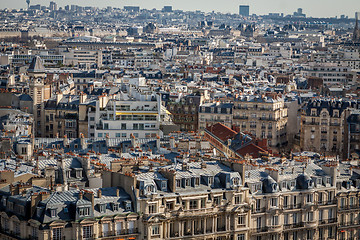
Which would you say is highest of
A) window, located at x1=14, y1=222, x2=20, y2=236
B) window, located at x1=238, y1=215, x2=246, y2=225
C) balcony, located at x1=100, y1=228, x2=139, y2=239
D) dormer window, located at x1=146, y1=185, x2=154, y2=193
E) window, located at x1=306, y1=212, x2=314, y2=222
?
dormer window, located at x1=146, y1=185, x2=154, y2=193

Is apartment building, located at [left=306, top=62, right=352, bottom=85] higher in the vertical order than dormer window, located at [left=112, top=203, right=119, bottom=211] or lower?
lower

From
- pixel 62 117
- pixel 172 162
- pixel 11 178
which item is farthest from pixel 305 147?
pixel 11 178

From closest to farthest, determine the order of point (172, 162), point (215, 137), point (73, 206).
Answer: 1. point (73, 206)
2. point (172, 162)
3. point (215, 137)

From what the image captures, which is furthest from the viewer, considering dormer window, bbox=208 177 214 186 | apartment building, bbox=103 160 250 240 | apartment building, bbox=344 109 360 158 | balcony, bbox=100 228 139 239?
apartment building, bbox=344 109 360 158

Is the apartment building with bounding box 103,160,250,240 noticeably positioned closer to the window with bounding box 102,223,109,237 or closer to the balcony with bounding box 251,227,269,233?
the balcony with bounding box 251,227,269,233

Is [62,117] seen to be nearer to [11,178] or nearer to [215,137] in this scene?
[215,137]

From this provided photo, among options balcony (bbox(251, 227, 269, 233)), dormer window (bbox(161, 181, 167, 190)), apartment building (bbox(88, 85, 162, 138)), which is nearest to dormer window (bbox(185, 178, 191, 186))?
dormer window (bbox(161, 181, 167, 190))

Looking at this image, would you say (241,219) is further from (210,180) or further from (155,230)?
(155,230)
